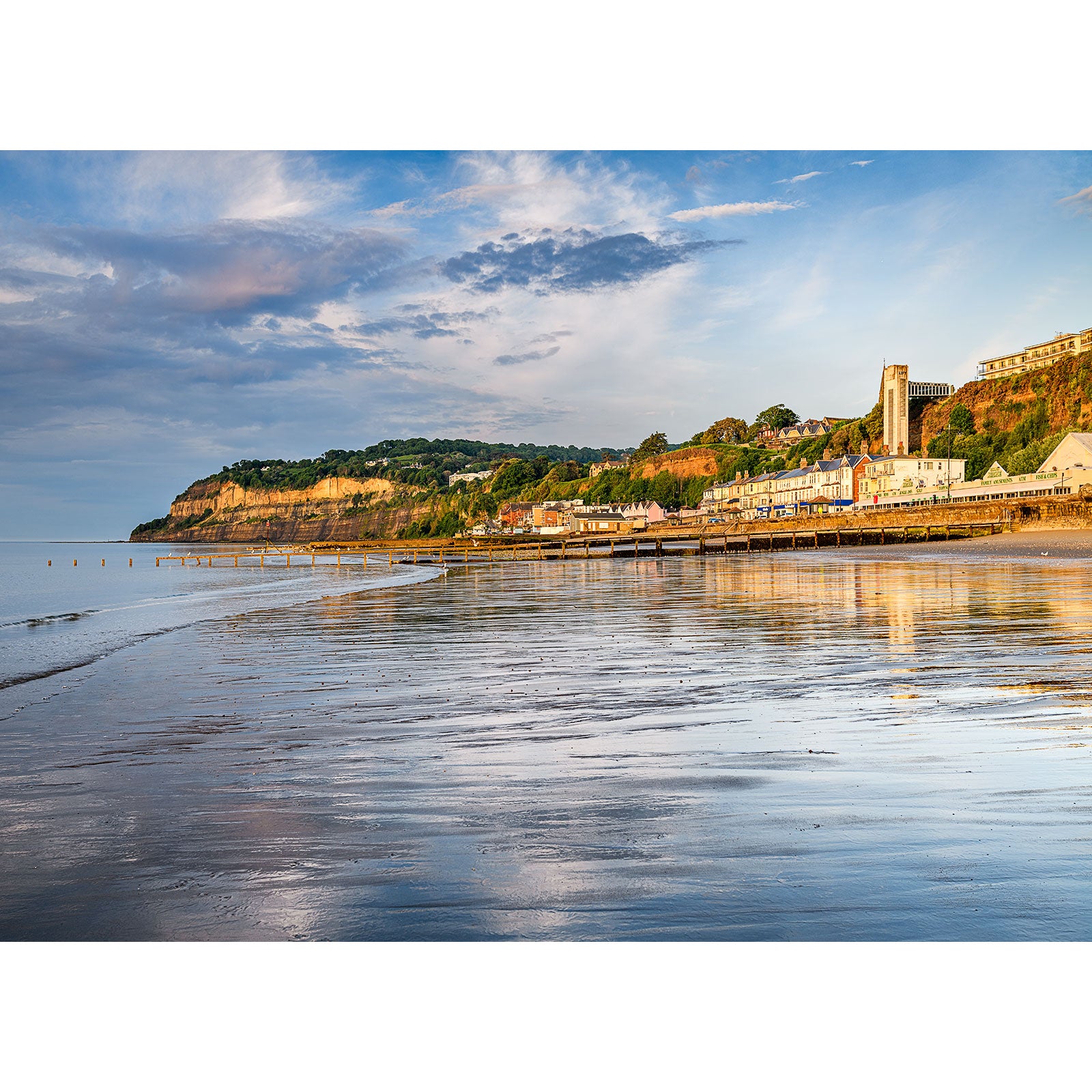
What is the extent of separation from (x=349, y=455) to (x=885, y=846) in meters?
148

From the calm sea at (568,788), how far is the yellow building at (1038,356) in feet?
290

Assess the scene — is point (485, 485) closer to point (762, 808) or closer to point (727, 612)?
point (727, 612)

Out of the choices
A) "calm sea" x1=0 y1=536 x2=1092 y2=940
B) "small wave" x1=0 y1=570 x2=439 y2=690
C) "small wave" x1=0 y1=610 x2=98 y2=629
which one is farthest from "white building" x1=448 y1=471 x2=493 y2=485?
"calm sea" x1=0 y1=536 x2=1092 y2=940

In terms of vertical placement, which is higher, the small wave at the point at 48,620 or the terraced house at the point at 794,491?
the terraced house at the point at 794,491

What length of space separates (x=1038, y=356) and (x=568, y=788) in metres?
110

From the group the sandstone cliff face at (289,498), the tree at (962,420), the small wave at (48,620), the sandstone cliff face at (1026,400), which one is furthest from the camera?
the sandstone cliff face at (289,498)

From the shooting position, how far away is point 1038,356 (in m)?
94.8

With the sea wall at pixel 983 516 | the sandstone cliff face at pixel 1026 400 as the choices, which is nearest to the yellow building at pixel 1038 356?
the sandstone cliff face at pixel 1026 400

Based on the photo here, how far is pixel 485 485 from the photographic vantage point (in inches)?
5595

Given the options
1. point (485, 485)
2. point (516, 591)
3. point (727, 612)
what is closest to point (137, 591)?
point (516, 591)

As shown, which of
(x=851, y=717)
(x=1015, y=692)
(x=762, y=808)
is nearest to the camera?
(x=762, y=808)

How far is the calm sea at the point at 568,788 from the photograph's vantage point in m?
2.85

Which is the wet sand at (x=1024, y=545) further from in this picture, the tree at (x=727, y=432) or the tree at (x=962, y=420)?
the tree at (x=727, y=432)
